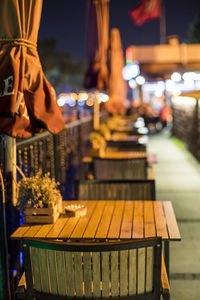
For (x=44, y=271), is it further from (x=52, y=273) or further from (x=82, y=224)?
(x=82, y=224)

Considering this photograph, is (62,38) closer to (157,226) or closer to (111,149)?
(111,149)

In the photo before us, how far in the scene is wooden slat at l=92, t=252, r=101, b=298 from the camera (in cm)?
222

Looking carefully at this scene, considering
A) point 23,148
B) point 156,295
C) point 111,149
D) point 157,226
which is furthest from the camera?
point 111,149

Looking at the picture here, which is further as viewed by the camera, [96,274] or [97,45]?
[97,45]

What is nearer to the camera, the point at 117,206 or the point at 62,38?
the point at 117,206

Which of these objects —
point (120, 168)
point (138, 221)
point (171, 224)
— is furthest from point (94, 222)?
point (120, 168)

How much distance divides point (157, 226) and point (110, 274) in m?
0.80

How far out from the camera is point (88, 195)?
423 centimetres

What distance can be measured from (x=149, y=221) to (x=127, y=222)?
0.18 m

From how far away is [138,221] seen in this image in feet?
10.2

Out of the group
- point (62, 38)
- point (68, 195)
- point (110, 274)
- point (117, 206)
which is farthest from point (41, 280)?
point (62, 38)

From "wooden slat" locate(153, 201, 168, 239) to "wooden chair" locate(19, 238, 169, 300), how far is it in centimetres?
47

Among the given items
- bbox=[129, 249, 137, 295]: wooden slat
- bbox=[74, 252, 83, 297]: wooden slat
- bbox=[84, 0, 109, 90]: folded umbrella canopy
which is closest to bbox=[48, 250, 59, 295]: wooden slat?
bbox=[74, 252, 83, 297]: wooden slat

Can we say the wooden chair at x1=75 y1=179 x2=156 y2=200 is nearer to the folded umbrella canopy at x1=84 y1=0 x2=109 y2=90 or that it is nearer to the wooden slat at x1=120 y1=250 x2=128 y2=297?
the wooden slat at x1=120 y1=250 x2=128 y2=297
